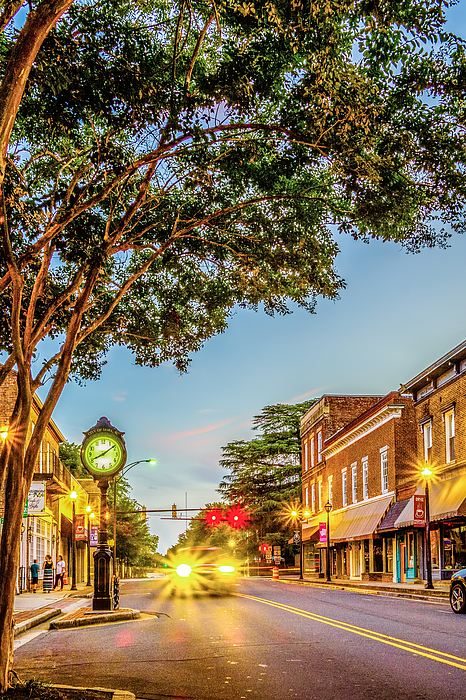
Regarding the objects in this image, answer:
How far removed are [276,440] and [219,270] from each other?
5975 cm

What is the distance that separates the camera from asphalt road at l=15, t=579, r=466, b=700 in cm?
848

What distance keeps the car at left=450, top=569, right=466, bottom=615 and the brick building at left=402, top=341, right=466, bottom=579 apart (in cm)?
942

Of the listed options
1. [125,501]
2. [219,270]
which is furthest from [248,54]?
[125,501]

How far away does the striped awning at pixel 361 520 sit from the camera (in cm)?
3872

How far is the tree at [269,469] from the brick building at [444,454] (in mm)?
34651

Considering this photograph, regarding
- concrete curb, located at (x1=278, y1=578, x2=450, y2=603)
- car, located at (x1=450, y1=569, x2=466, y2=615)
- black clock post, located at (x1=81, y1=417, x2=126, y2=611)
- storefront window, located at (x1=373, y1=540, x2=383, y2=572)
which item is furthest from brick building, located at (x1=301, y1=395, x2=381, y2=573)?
black clock post, located at (x1=81, y1=417, x2=126, y2=611)

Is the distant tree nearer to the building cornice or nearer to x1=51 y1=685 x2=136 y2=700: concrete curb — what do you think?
the building cornice

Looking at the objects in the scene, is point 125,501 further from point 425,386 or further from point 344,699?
point 344,699

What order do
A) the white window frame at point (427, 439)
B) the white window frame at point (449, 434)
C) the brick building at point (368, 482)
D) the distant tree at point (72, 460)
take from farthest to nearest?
the distant tree at point (72, 460)
the brick building at point (368, 482)
the white window frame at point (427, 439)
the white window frame at point (449, 434)

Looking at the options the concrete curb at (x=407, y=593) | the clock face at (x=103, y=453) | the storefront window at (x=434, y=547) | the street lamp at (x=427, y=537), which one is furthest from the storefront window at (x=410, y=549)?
the clock face at (x=103, y=453)

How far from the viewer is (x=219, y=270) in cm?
1461

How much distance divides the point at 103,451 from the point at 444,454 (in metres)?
18.0

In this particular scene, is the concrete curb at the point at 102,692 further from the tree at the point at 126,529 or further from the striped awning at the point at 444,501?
the tree at the point at 126,529

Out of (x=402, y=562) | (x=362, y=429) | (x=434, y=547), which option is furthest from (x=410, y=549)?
(x=362, y=429)
